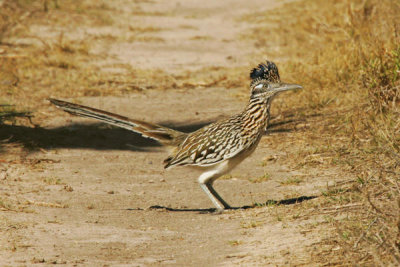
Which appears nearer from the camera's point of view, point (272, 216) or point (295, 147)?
point (272, 216)

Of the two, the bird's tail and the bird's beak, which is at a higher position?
the bird's beak

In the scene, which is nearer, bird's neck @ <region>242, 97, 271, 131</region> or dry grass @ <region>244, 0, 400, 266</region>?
dry grass @ <region>244, 0, 400, 266</region>

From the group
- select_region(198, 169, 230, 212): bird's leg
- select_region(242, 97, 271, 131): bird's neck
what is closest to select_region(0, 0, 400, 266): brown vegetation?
select_region(198, 169, 230, 212): bird's leg

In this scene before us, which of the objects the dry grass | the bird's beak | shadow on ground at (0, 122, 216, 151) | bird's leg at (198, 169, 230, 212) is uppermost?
the bird's beak

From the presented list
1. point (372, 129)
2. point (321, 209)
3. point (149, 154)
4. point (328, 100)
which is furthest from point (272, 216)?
point (328, 100)

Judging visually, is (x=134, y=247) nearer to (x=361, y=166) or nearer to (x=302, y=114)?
(x=361, y=166)

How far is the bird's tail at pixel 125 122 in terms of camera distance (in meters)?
7.46

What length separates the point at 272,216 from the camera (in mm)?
6582

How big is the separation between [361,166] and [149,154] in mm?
3262

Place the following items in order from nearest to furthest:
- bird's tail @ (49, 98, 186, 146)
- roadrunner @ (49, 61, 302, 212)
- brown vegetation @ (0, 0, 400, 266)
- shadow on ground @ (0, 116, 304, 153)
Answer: brown vegetation @ (0, 0, 400, 266) → roadrunner @ (49, 61, 302, 212) → bird's tail @ (49, 98, 186, 146) → shadow on ground @ (0, 116, 304, 153)

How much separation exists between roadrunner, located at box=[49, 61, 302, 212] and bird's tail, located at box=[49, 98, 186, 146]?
0.01 meters

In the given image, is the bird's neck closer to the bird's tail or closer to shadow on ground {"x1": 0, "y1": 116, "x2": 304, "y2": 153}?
the bird's tail

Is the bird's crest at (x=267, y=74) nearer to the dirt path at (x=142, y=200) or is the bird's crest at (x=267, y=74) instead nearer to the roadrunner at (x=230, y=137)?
the roadrunner at (x=230, y=137)

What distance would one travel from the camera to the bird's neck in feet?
23.1
